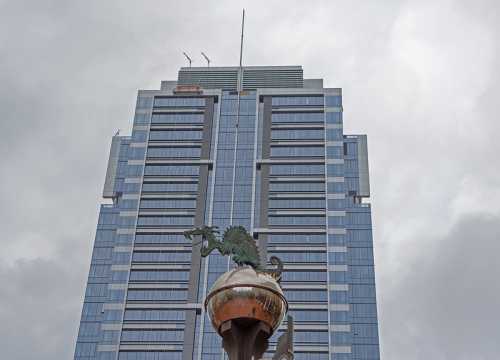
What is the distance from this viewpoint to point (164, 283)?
106m

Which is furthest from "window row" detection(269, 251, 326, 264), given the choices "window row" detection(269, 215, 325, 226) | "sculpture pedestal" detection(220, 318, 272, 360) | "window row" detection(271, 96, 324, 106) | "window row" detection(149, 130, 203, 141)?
"sculpture pedestal" detection(220, 318, 272, 360)

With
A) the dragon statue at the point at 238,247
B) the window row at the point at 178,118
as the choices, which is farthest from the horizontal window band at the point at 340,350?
the dragon statue at the point at 238,247

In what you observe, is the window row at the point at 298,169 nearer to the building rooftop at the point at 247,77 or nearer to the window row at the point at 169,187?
the window row at the point at 169,187

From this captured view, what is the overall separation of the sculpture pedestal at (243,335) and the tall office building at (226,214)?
86.1 meters

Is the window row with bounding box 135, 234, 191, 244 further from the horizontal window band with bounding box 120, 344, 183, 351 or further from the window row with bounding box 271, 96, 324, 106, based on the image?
the window row with bounding box 271, 96, 324, 106

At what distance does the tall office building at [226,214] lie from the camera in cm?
10281

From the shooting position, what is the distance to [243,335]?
503 inches

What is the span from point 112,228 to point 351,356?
38606 millimetres

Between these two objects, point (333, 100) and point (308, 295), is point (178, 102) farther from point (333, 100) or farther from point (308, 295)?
point (308, 295)

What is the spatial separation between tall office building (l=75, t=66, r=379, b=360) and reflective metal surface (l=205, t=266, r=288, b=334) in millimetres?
86396

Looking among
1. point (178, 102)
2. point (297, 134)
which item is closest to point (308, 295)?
point (297, 134)

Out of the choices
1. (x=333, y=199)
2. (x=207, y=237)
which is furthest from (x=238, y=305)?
(x=333, y=199)

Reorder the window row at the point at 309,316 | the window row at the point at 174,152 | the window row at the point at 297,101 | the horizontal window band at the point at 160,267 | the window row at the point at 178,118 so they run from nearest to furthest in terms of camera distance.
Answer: the window row at the point at 309,316 → the horizontal window band at the point at 160,267 → the window row at the point at 174,152 → the window row at the point at 178,118 → the window row at the point at 297,101

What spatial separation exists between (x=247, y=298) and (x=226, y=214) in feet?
321
